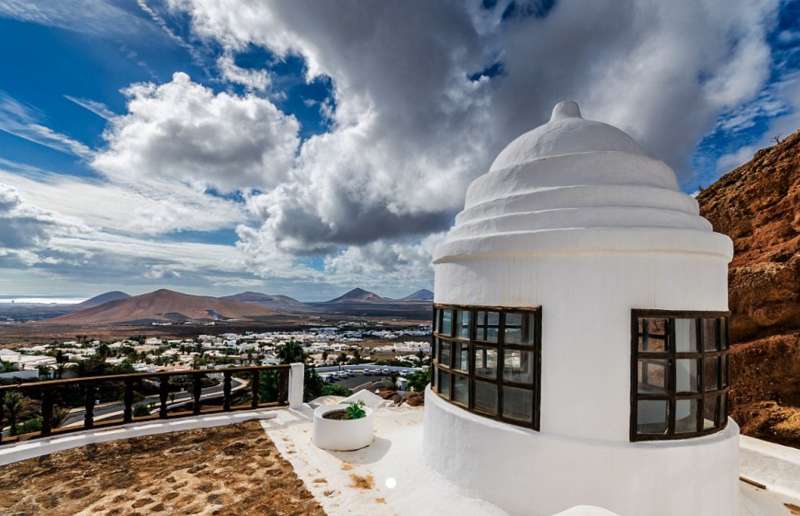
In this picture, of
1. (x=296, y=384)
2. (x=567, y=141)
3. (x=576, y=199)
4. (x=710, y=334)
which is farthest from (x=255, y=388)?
(x=710, y=334)

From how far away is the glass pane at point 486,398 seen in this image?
19.7 feet

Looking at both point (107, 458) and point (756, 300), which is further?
point (756, 300)

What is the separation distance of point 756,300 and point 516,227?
10.2 metres

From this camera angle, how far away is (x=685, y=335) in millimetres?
5934

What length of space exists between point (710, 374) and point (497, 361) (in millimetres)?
3230

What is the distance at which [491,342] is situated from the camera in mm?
5914

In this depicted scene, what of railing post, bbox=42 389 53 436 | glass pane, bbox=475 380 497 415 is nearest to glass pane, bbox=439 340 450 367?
glass pane, bbox=475 380 497 415

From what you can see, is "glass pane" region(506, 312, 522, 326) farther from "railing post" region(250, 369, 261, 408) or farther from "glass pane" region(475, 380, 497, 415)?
"railing post" region(250, 369, 261, 408)

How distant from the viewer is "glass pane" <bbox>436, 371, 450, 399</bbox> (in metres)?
6.72

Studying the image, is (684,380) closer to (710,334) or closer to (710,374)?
(710,374)

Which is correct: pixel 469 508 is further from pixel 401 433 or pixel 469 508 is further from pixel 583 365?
pixel 401 433

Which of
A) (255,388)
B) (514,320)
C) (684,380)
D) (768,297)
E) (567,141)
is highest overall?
(567,141)

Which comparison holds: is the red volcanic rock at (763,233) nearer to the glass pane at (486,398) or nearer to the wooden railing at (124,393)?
the glass pane at (486,398)

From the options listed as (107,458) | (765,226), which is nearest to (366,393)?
(107,458)
